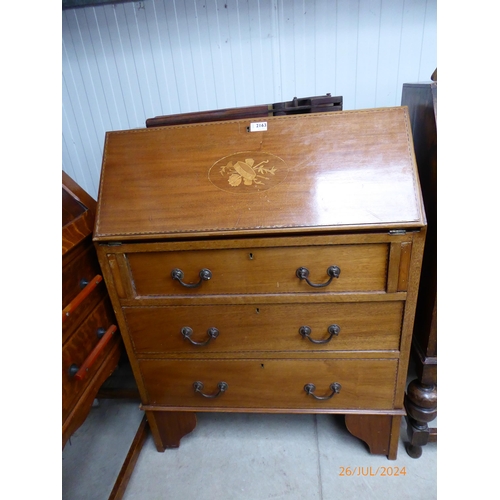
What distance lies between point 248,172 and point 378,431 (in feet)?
3.28

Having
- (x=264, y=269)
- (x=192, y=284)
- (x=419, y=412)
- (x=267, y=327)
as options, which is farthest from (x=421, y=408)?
(x=192, y=284)

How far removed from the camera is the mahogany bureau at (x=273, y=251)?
848mm

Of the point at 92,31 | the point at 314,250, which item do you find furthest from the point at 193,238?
the point at 92,31

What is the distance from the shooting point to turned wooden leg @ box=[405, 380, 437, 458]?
1083mm

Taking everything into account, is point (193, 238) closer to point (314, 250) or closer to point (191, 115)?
point (314, 250)

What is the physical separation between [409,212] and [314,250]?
0.81 ft

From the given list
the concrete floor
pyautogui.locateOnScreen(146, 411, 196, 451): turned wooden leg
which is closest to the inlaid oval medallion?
pyautogui.locateOnScreen(146, 411, 196, 451): turned wooden leg

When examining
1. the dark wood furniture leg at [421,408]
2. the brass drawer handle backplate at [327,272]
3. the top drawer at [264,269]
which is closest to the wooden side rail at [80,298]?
the top drawer at [264,269]

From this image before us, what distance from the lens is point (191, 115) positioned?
1.08 meters

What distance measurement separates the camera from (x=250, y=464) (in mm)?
1246
